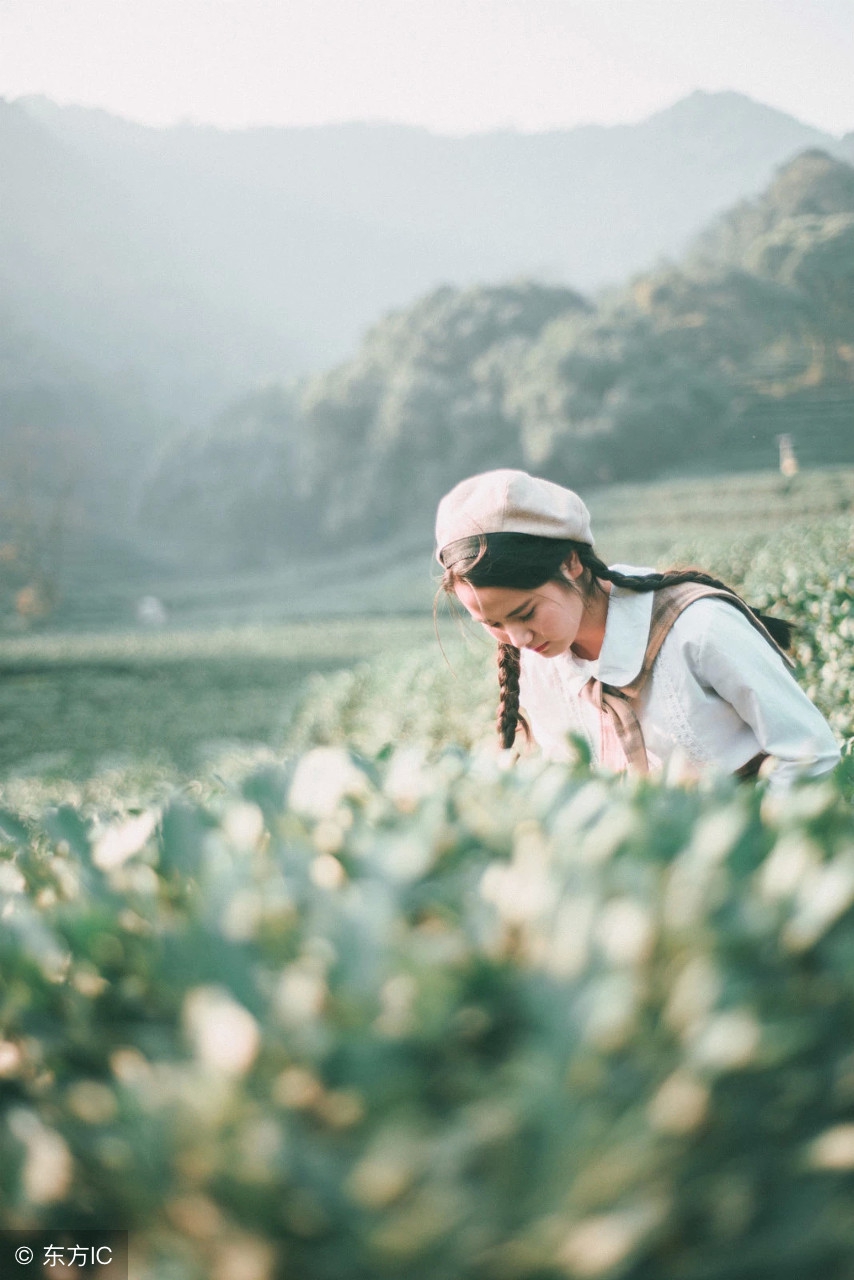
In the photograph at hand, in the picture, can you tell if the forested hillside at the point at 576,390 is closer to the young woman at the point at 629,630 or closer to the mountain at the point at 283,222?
the mountain at the point at 283,222

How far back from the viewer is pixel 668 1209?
74cm

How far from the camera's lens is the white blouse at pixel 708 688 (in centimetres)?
194

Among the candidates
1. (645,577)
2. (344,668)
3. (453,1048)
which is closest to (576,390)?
(344,668)

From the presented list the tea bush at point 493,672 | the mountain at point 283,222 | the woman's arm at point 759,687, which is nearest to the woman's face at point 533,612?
the woman's arm at point 759,687

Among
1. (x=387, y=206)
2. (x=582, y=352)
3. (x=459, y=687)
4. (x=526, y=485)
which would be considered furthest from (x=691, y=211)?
(x=526, y=485)

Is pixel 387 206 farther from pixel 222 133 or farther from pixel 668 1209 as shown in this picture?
pixel 668 1209

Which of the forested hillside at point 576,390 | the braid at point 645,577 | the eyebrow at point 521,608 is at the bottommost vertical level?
the eyebrow at point 521,608

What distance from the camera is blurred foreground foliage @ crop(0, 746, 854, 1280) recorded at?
0.70m

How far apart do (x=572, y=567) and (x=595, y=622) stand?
0.16 metres

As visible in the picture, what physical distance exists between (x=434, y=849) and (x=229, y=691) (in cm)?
1363

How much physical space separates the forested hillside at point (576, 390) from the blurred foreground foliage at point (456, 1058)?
2436 centimetres

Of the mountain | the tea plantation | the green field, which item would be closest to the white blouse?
the tea plantation

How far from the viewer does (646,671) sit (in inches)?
83.0

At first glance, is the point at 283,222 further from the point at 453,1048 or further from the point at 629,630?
the point at 453,1048
